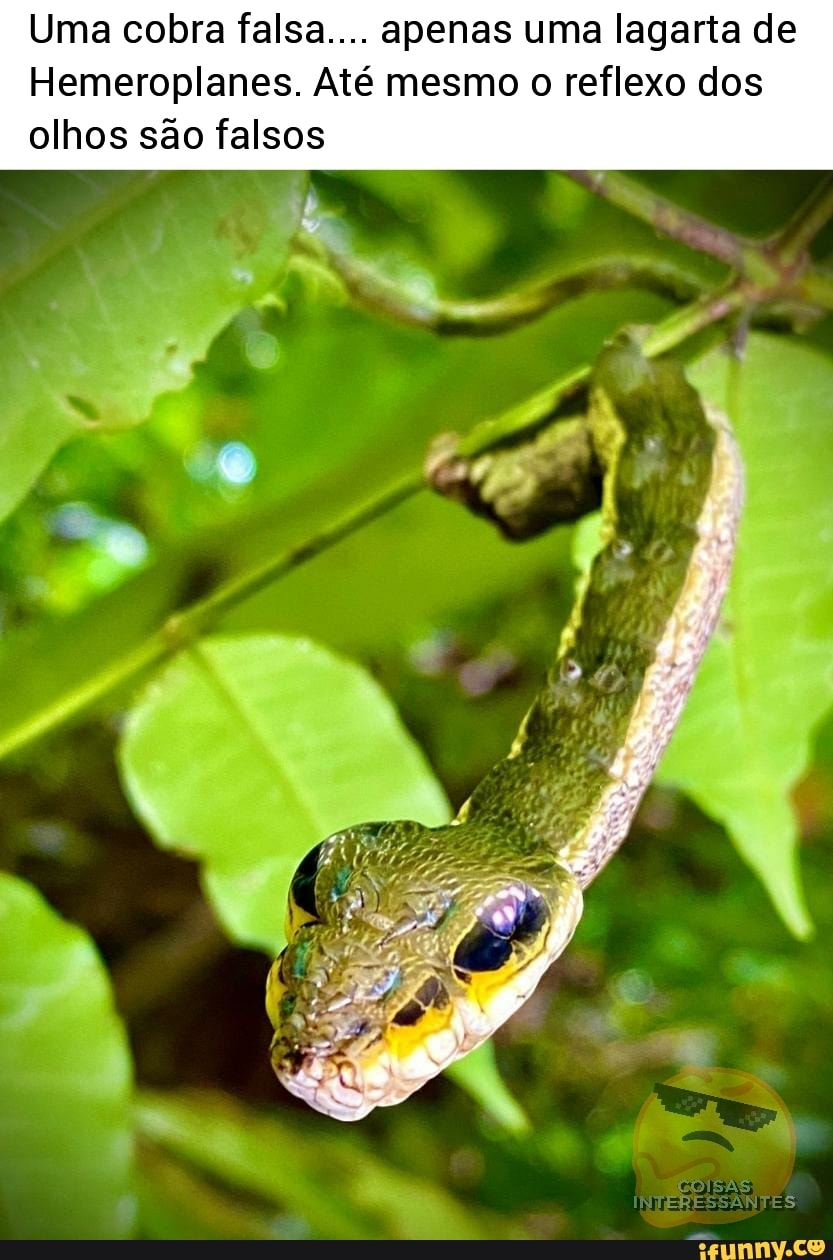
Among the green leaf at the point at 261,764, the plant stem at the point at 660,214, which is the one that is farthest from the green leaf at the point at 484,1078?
the plant stem at the point at 660,214

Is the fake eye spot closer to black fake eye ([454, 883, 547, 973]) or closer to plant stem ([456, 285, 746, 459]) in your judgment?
black fake eye ([454, 883, 547, 973])

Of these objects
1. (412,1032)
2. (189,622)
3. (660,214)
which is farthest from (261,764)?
(660,214)

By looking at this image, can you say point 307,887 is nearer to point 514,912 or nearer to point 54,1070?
point 514,912

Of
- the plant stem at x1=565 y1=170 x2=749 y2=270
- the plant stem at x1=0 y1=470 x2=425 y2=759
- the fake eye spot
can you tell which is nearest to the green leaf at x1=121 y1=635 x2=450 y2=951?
the plant stem at x1=0 y1=470 x2=425 y2=759

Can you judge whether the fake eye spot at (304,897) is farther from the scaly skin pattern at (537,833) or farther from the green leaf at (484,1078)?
the green leaf at (484,1078)

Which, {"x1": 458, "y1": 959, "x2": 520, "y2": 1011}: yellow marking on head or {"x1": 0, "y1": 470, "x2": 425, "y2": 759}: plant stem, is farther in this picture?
{"x1": 0, "y1": 470, "x2": 425, "y2": 759}: plant stem
